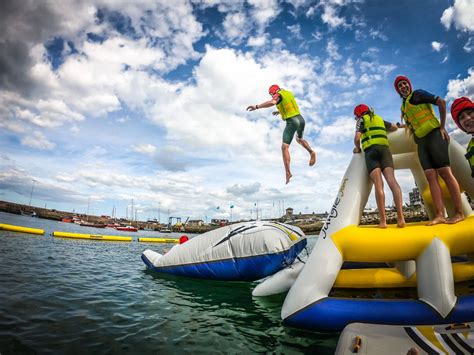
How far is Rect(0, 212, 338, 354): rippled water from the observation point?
3717mm

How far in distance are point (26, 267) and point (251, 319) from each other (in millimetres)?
8785

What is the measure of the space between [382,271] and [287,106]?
4.17m

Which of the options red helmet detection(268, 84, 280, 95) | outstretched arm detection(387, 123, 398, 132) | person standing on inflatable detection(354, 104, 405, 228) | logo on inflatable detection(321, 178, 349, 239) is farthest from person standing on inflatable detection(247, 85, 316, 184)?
outstretched arm detection(387, 123, 398, 132)

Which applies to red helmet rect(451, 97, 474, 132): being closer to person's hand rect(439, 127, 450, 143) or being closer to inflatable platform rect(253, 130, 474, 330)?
person's hand rect(439, 127, 450, 143)

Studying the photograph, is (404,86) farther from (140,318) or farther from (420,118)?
(140,318)

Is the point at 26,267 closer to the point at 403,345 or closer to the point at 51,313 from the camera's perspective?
the point at 51,313

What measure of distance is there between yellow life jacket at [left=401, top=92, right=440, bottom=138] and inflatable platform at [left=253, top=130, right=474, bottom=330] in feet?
1.98

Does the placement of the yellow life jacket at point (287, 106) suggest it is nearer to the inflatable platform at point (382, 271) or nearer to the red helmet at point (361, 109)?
the red helmet at point (361, 109)

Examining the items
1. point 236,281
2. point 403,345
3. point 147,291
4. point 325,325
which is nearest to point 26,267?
point 147,291

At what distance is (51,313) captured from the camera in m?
4.84

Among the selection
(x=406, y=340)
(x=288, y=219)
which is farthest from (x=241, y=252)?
(x=288, y=219)

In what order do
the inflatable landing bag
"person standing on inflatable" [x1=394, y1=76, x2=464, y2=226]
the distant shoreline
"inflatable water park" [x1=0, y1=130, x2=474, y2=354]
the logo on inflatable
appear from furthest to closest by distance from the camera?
1. the distant shoreline
2. the inflatable landing bag
3. the logo on inflatable
4. "person standing on inflatable" [x1=394, y1=76, x2=464, y2=226]
5. "inflatable water park" [x1=0, y1=130, x2=474, y2=354]

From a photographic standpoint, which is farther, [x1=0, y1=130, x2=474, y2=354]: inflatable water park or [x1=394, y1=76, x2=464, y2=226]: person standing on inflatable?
[x1=394, y1=76, x2=464, y2=226]: person standing on inflatable

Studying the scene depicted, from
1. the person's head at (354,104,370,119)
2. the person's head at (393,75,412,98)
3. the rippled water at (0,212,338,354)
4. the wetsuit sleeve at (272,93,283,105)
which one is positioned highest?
the person's head at (393,75,412,98)
